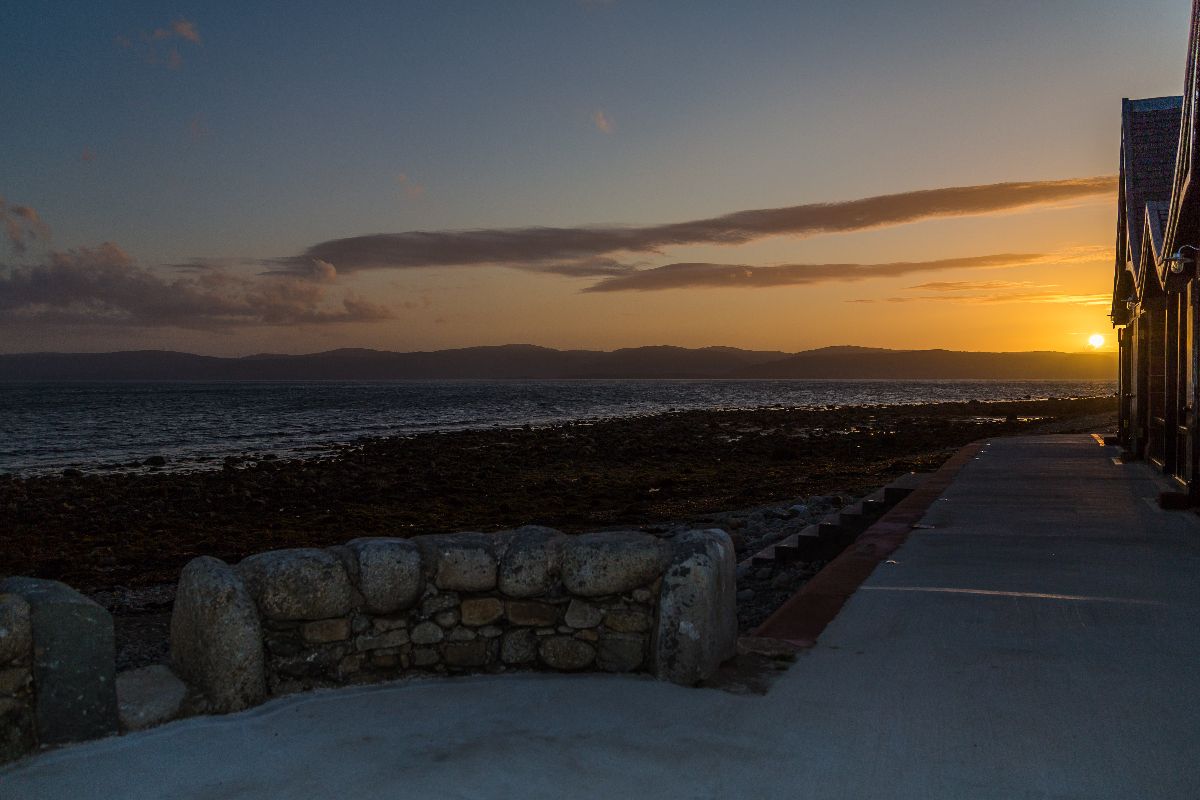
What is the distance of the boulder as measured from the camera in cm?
475

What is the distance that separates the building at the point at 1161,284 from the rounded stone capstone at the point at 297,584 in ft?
28.8

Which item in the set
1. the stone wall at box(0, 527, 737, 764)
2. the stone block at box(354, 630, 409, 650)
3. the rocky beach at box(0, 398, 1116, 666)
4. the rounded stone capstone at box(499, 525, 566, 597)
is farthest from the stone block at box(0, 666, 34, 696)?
the rocky beach at box(0, 398, 1116, 666)

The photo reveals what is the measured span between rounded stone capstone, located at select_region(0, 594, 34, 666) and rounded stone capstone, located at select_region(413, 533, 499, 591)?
177 cm

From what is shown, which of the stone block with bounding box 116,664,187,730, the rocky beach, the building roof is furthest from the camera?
the building roof

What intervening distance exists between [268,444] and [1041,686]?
118ft

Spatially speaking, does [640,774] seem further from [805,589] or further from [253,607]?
[805,589]

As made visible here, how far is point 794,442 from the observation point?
3422 cm

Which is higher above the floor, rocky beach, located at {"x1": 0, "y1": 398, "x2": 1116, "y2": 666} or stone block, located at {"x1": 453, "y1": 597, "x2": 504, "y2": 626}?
stone block, located at {"x1": 453, "y1": 597, "x2": 504, "y2": 626}

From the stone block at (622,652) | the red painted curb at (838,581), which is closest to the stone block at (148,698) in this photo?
the stone block at (622,652)

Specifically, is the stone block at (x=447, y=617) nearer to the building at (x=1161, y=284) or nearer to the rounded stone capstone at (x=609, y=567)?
the rounded stone capstone at (x=609, y=567)

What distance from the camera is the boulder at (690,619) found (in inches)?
187

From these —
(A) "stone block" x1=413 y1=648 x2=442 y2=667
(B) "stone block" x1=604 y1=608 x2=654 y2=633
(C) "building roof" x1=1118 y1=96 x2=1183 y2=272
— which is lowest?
(A) "stone block" x1=413 y1=648 x2=442 y2=667

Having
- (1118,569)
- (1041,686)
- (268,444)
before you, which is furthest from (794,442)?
(1041,686)

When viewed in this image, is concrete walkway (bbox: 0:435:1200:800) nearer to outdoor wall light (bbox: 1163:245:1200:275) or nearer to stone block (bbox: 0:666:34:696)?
stone block (bbox: 0:666:34:696)
